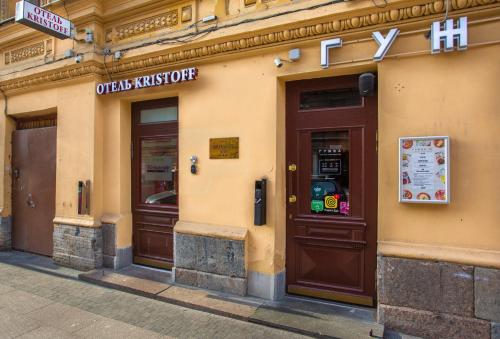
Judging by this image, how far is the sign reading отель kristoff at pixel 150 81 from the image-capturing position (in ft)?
15.7

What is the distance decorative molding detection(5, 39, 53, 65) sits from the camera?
251 inches

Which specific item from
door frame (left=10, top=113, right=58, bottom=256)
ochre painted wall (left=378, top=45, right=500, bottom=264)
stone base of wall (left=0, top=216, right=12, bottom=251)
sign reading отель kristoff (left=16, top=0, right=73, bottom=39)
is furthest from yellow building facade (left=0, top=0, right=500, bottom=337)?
stone base of wall (left=0, top=216, right=12, bottom=251)

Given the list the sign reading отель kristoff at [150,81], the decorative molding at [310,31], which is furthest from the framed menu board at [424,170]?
the sign reading отель kristoff at [150,81]

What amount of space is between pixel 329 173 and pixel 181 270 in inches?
97.4

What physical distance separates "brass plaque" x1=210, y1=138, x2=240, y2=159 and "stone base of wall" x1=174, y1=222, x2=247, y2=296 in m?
0.96

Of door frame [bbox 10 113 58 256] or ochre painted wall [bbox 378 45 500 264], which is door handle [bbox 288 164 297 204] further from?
door frame [bbox 10 113 58 256]

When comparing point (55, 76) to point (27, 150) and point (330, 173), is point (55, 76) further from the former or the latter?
point (330, 173)

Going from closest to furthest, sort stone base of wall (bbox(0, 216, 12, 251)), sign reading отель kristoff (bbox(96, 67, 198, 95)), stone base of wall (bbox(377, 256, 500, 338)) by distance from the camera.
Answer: stone base of wall (bbox(377, 256, 500, 338)) → sign reading отель kristoff (bbox(96, 67, 198, 95)) → stone base of wall (bbox(0, 216, 12, 251))

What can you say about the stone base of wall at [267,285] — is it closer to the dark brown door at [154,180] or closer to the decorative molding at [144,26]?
the dark brown door at [154,180]

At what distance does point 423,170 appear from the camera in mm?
3535

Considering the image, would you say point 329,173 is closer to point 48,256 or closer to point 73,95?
point 73,95

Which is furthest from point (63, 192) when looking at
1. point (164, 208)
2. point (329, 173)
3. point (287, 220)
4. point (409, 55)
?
point (409, 55)

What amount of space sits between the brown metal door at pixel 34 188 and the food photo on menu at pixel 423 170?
586cm

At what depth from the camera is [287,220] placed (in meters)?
4.52
